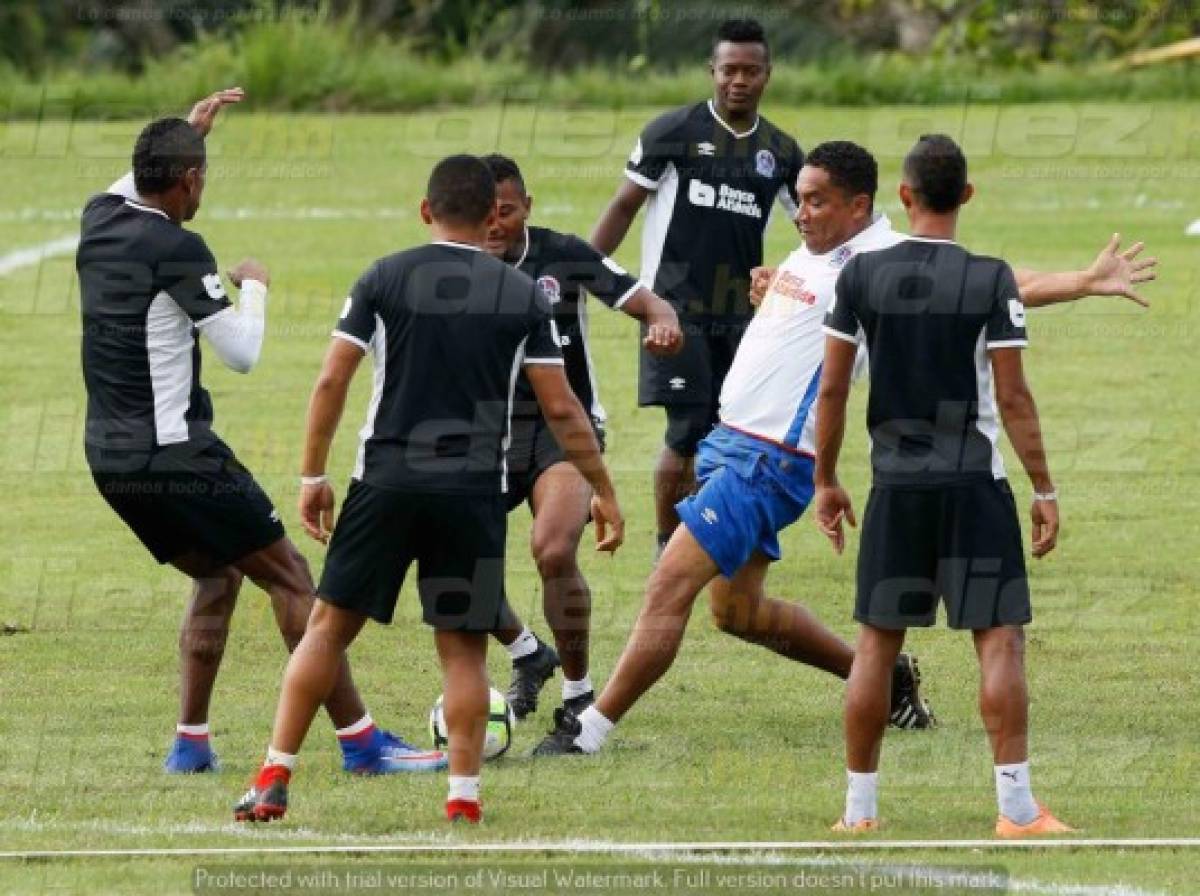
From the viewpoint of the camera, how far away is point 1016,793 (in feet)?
29.7

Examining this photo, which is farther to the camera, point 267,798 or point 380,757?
point 380,757

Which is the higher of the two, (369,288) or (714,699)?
→ (369,288)

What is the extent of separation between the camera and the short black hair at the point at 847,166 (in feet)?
32.3

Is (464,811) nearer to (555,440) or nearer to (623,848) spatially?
(623,848)

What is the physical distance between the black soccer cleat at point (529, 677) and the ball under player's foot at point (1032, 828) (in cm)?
276

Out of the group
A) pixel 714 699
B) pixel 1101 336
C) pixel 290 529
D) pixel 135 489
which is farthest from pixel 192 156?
pixel 1101 336

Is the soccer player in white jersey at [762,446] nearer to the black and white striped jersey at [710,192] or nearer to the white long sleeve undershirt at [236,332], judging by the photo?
the white long sleeve undershirt at [236,332]

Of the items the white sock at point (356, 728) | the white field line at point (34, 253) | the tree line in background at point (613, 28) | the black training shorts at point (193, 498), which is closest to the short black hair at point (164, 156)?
the black training shorts at point (193, 498)

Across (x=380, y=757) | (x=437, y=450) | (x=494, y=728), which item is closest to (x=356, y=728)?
(x=380, y=757)

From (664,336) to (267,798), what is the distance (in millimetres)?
2932

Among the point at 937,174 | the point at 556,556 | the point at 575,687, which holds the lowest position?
the point at 575,687

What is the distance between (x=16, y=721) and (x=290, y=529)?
4820mm

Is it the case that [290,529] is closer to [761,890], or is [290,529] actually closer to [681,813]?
[681,813]

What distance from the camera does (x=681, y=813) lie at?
376 inches
